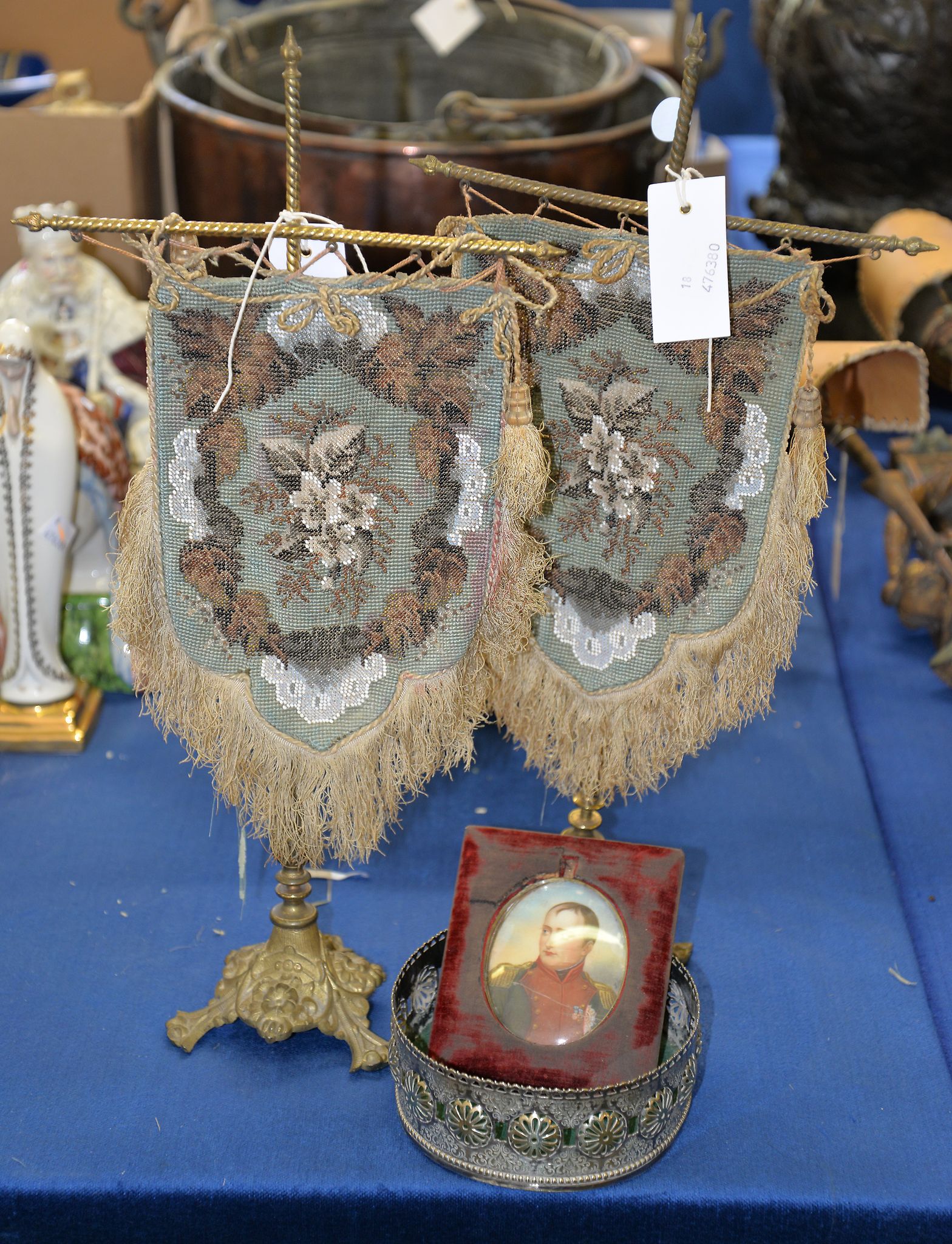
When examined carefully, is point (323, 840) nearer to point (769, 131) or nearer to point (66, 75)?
point (66, 75)

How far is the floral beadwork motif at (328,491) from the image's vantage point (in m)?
0.93

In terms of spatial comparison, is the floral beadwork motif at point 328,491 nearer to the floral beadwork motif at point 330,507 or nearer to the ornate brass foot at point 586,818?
the floral beadwork motif at point 330,507

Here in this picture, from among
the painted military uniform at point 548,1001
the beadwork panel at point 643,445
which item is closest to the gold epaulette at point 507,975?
the painted military uniform at point 548,1001

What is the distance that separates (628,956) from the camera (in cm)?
109

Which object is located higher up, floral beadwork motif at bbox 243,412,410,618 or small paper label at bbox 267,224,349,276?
small paper label at bbox 267,224,349,276

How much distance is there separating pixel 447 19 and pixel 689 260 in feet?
4.18

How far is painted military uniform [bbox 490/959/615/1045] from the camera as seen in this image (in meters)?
1.08

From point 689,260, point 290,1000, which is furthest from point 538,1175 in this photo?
point 689,260

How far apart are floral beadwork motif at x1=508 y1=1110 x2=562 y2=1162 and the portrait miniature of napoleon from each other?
63mm

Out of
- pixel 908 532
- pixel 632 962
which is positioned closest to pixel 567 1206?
pixel 632 962

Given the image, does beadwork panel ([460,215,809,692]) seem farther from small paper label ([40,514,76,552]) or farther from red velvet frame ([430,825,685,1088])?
small paper label ([40,514,76,552])

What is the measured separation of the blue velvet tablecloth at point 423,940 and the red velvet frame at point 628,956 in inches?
4.3

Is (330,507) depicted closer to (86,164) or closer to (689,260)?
(689,260)

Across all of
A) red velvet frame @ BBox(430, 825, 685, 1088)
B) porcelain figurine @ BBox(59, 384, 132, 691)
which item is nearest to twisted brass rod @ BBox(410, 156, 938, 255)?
red velvet frame @ BBox(430, 825, 685, 1088)
